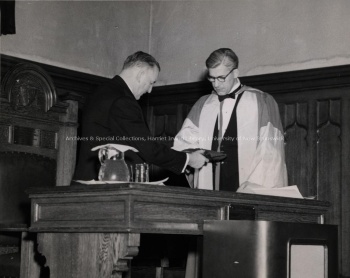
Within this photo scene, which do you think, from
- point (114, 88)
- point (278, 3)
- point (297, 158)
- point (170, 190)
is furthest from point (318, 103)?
point (170, 190)

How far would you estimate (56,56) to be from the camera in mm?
6750

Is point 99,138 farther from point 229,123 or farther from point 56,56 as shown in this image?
point 56,56

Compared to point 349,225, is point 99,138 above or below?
above

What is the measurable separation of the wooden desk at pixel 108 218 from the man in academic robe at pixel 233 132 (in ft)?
3.94

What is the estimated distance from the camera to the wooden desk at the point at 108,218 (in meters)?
3.36

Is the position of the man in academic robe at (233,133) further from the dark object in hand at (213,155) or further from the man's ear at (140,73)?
the man's ear at (140,73)

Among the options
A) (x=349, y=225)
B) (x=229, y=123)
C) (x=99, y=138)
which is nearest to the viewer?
(x=99, y=138)

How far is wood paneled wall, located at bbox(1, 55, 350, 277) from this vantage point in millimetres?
6055

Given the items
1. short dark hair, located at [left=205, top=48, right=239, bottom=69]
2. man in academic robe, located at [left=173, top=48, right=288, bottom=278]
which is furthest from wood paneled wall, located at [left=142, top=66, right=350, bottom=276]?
short dark hair, located at [left=205, top=48, right=239, bottom=69]

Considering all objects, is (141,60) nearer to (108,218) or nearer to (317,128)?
(108,218)

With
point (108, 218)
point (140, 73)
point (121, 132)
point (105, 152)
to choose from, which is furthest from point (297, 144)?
point (108, 218)

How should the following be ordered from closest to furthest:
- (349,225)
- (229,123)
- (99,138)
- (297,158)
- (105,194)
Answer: (105,194) → (99,138) → (229,123) → (349,225) → (297,158)

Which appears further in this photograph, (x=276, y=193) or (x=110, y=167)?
(x=276, y=193)

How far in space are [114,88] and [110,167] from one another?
1034mm
